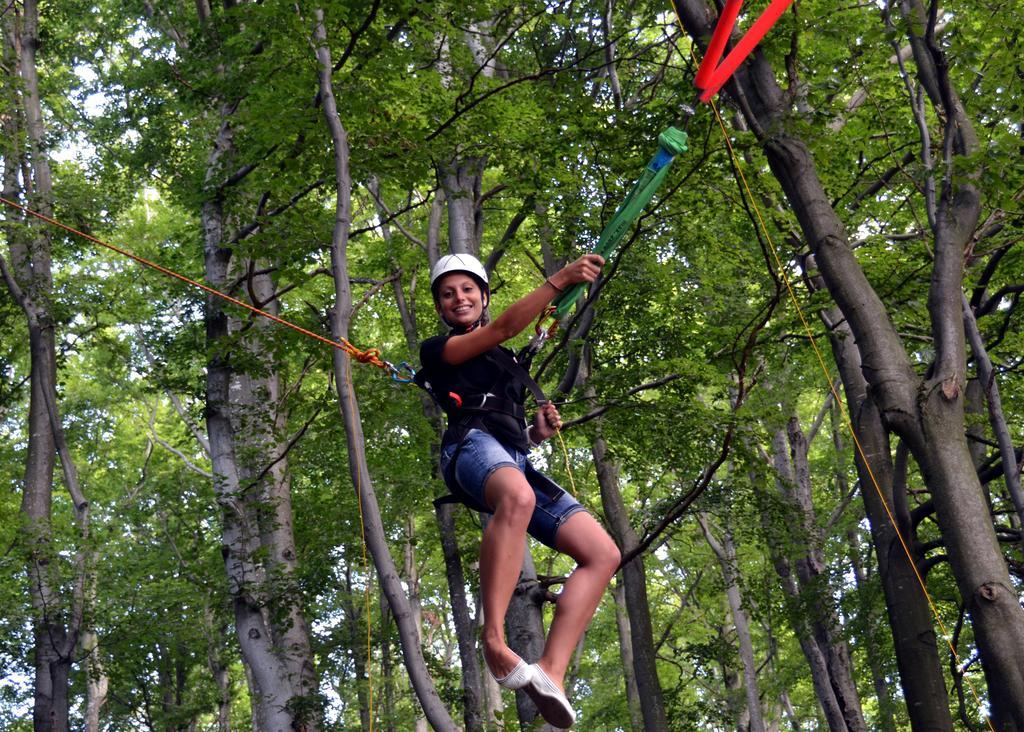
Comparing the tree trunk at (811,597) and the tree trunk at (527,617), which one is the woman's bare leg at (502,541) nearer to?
the tree trunk at (527,617)

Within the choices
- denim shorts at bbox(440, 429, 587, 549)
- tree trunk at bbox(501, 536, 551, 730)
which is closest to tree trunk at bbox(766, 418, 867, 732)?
tree trunk at bbox(501, 536, 551, 730)

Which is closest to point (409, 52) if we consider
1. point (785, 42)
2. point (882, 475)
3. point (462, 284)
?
point (785, 42)

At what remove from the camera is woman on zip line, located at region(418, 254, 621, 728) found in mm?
4059

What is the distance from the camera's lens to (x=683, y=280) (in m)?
13.4

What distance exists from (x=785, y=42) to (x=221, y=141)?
5.96 metres

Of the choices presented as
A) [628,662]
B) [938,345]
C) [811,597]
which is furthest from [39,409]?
[628,662]

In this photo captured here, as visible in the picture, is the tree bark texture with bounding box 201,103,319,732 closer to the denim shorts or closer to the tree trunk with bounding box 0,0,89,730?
the tree trunk with bounding box 0,0,89,730

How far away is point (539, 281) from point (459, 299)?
14.5 metres

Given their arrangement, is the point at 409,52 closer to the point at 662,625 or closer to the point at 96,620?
the point at 96,620

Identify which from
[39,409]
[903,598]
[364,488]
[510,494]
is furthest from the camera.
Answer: [39,409]

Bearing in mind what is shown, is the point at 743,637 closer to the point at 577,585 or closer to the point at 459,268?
the point at 577,585

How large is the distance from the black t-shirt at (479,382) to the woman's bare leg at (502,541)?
0.93ft

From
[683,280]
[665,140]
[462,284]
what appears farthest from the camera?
[683,280]

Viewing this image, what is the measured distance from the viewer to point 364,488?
513 centimetres
